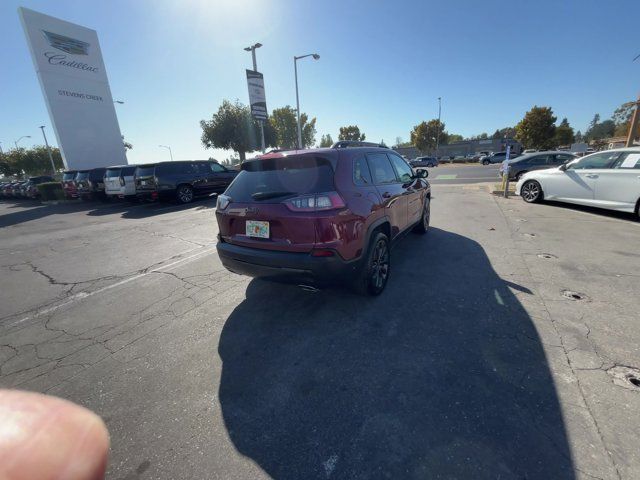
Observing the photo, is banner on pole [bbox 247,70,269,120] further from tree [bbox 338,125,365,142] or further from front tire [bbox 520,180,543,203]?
tree [bbox 338,125,365,142]

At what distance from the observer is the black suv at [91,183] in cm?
1440

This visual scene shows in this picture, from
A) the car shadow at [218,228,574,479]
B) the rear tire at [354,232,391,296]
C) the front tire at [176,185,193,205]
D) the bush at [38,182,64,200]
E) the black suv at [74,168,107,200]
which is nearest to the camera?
the car shadow at [218,228,574,479]

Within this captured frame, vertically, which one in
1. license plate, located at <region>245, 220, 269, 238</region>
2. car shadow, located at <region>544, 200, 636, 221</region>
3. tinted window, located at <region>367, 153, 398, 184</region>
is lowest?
car shadow, located at <region>544, 200, 636, 221</region>

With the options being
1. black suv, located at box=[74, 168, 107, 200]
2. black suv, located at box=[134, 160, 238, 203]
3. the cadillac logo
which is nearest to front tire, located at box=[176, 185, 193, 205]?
black suv, located at box=[134, 160, 238, 203]

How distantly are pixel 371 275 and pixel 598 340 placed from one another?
215 centimetres

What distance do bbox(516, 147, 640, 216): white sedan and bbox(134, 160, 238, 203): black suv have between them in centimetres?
1266

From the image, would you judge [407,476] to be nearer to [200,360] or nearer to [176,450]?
[176,450]

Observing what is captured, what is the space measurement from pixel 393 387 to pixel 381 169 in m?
2.85

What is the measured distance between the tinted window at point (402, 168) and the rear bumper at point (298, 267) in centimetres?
227

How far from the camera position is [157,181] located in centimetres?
1157

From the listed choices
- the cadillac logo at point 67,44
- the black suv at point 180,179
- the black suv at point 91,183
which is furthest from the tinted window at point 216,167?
the cadillac logo at point 67,44

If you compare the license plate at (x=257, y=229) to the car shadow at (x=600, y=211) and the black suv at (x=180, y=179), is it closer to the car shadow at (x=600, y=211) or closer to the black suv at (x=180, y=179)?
the car shadow at (x=600, y=211)

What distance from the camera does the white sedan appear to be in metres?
6.54

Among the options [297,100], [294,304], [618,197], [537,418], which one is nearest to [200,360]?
[294,304]
